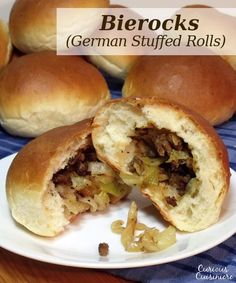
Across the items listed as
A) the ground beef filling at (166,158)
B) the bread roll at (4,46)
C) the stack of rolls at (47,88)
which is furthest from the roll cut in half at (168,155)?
the bread roll at (4,46)

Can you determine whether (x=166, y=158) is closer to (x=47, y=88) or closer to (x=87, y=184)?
(x=87, y=184)

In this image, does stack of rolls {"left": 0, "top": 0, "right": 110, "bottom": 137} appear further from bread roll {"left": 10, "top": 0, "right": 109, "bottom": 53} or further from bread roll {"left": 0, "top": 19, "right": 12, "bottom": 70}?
bread roll {"left": 0, "top": 19, "right": 12, "bottom": 70}

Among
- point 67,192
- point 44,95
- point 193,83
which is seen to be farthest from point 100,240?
point 193,83

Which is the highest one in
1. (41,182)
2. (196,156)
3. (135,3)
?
(196,156)

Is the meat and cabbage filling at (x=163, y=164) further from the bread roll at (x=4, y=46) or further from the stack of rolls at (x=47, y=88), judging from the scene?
the bread roll at (x=4, y=46)

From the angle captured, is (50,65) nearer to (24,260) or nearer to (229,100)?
(229,100)

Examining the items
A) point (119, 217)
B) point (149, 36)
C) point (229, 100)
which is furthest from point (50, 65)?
point (119, 217)
